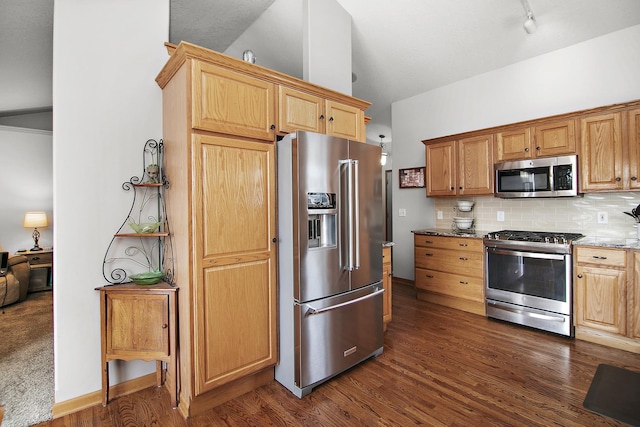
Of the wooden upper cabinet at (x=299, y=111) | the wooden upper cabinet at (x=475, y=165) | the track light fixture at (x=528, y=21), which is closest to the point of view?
the wooden upper cabinet at (x=299, y=111)

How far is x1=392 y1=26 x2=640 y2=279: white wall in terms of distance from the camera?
3113 mm

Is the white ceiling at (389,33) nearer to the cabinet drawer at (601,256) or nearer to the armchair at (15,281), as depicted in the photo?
the cabinet drawer at (601,256)

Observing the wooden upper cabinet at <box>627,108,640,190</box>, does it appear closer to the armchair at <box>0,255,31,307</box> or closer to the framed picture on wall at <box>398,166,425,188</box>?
the framed picture on wall at <box>398,166,425,188</box>

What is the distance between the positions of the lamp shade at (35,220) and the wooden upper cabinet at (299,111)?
551 centimetres

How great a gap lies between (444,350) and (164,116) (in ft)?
10.1

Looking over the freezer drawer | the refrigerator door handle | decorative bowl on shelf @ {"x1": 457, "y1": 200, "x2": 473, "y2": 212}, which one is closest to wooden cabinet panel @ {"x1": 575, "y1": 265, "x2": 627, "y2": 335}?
decorative bowl on shelf @ {"x1": 457, "y1": 200, "x2": 473, "y2": 212}

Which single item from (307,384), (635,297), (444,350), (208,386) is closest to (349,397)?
(307,384)

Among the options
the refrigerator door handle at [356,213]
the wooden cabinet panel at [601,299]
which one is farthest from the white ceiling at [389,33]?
the wooden cabinet panel at [601,299]

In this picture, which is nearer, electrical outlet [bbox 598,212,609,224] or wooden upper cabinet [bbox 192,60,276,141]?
wooden upper cabinet [bbox 192,60,276,141]

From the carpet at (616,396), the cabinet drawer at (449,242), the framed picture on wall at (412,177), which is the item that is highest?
the framed picture on wall at (412,177)

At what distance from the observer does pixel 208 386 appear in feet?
6.28

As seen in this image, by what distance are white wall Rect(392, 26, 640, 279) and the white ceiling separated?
150mm

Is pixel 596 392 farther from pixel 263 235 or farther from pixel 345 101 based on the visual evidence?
pixel 345 101

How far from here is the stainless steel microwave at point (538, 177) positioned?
311 cm
